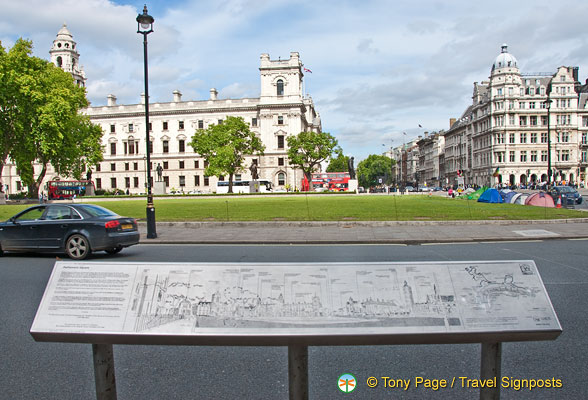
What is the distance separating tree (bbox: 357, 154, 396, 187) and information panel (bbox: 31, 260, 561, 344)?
152901 mm

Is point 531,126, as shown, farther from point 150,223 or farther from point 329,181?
point 150,223

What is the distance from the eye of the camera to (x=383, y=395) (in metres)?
3.84

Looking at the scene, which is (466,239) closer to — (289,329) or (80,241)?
(80,241)

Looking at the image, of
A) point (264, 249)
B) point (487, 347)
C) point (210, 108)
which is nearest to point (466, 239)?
point (264, 249)

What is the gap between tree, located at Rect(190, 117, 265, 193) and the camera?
67.7 metres

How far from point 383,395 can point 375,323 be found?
1.56m

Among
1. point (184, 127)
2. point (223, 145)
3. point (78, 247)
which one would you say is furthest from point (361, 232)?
point (184, 127)

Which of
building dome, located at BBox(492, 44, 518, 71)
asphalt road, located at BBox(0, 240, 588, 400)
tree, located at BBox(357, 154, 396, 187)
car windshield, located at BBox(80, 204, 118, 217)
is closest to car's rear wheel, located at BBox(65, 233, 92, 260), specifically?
car windshield, located at BBox(80, 204, 118, 217)

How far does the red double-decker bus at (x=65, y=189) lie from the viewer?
221ft

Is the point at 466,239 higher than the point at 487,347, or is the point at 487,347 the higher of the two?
the point at 487,347

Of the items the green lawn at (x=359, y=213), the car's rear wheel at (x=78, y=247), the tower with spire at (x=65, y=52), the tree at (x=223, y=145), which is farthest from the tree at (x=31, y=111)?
the tower with spire at (x=65, y=52)

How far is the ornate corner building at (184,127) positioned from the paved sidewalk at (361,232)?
65648 millimetres

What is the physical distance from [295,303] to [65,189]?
75691mm

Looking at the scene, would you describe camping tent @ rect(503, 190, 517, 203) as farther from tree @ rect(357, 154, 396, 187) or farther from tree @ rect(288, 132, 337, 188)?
tree @ rect(357, 154, 396, 187)
